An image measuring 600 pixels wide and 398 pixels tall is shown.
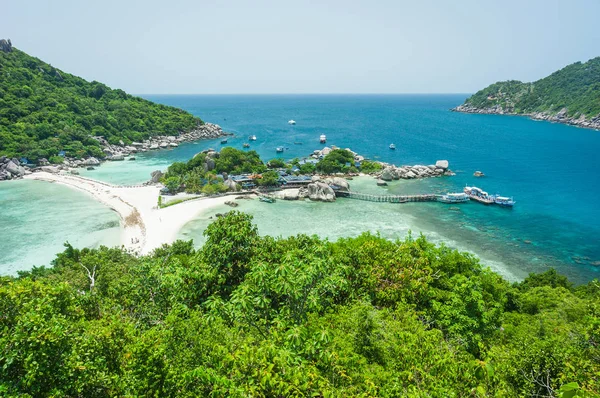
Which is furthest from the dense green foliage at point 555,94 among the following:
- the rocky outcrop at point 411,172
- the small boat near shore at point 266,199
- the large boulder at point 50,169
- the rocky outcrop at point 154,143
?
the large boulder at point 50,169

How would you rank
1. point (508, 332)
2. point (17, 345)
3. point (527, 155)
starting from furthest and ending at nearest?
point (527, 155) < point (508, 332) < point (17, 345)

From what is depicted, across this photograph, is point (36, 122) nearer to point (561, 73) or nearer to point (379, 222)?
point (379, 222)

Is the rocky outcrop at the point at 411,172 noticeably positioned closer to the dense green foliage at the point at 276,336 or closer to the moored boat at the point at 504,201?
the moored boat at the point at 504,201

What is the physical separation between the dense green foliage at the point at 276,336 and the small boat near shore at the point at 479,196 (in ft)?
86.7

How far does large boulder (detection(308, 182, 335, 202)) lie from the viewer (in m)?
39.6

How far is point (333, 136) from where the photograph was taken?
87688 millimetres

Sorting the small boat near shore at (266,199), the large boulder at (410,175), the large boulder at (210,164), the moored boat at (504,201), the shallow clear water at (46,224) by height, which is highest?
the large boulder at (210,164)

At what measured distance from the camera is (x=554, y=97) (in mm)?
124500

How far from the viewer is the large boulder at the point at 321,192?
130ft

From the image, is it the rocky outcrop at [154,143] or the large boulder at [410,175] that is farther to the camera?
the rocky outcrop at [154,143]

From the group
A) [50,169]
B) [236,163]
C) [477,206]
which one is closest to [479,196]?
[477,206]

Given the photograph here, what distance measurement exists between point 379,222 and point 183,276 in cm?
2509

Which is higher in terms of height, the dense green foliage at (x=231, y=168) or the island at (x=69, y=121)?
the island at (x=69, y=121)

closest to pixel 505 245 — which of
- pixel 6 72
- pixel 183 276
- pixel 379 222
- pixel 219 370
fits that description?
pixel 379 222
